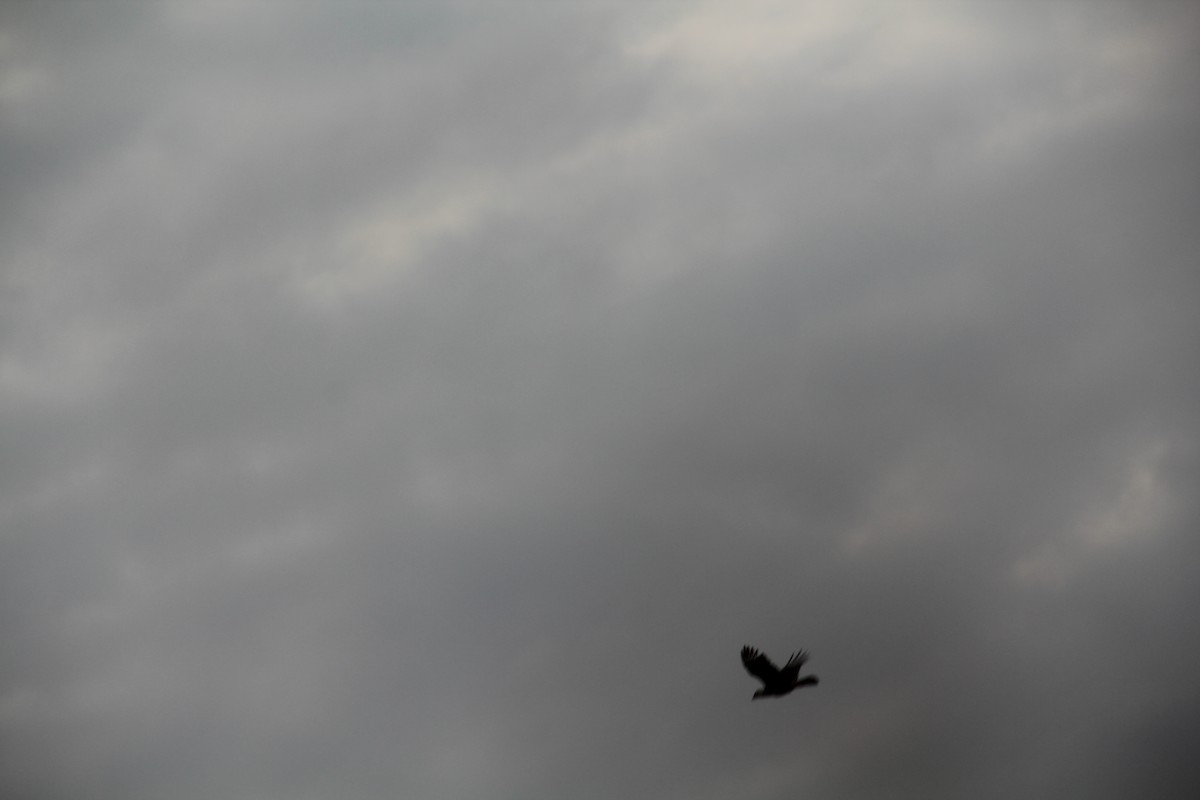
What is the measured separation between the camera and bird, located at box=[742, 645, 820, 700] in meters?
56.4

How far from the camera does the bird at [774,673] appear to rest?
185 ft

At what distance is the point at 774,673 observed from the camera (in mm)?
57094

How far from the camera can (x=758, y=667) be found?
56531mm
